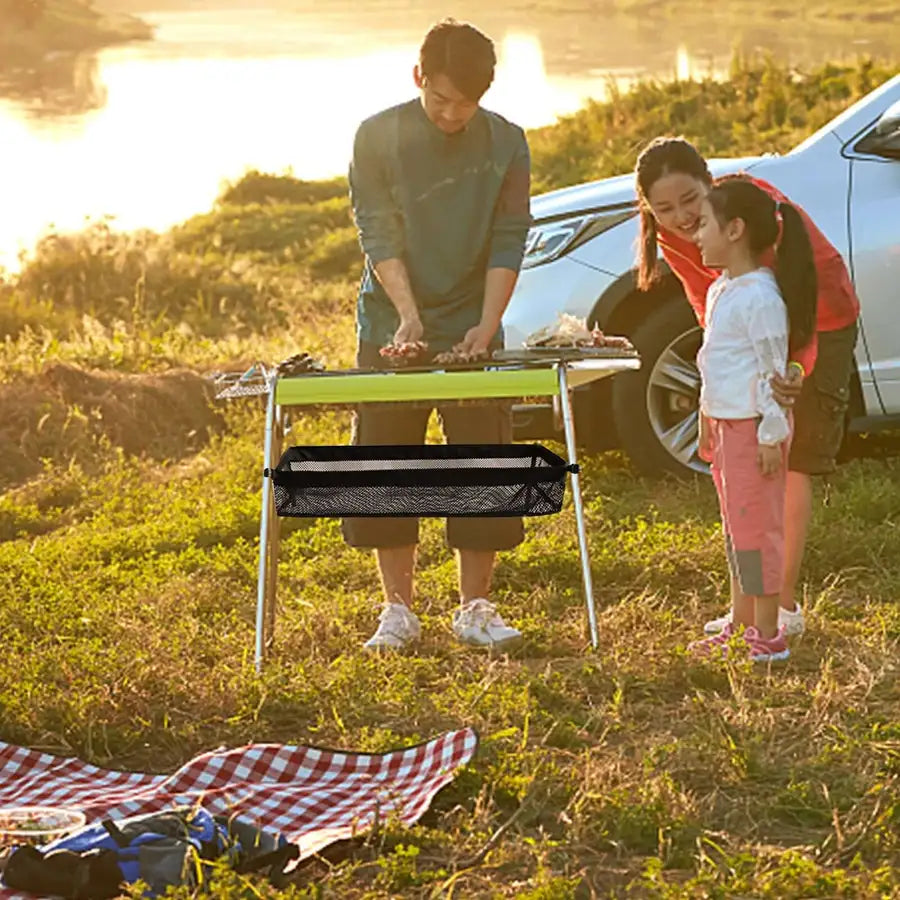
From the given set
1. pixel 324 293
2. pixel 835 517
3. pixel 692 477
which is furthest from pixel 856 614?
pixel 324 293

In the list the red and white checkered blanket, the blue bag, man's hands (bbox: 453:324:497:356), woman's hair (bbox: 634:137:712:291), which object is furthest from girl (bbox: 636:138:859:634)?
the blue bag

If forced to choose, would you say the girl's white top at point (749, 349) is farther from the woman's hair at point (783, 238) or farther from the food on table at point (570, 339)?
the food on table at point (570, 339)

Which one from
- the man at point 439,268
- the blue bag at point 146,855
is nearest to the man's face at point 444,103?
the man at point 439,268

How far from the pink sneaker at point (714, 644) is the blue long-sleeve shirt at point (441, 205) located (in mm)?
1151

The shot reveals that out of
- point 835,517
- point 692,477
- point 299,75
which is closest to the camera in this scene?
point 835,517

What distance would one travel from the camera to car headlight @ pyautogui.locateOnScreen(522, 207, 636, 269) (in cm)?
736

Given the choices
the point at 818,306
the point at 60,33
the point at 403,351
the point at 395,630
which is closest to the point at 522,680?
the point at 395,630

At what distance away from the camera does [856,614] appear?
18.7 ft

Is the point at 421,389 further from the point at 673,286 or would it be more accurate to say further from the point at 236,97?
the point at 236,97

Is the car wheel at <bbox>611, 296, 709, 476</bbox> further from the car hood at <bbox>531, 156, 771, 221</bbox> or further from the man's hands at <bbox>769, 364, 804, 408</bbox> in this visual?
the man's hands at <bbox>769, 364, 804, 408</bbox>

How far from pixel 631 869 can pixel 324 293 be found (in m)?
14.5

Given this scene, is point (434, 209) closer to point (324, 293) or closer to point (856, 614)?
point (856, 614)

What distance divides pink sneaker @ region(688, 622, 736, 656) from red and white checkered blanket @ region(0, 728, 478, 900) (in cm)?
101

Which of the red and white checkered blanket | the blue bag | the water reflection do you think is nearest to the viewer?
the blue bag
